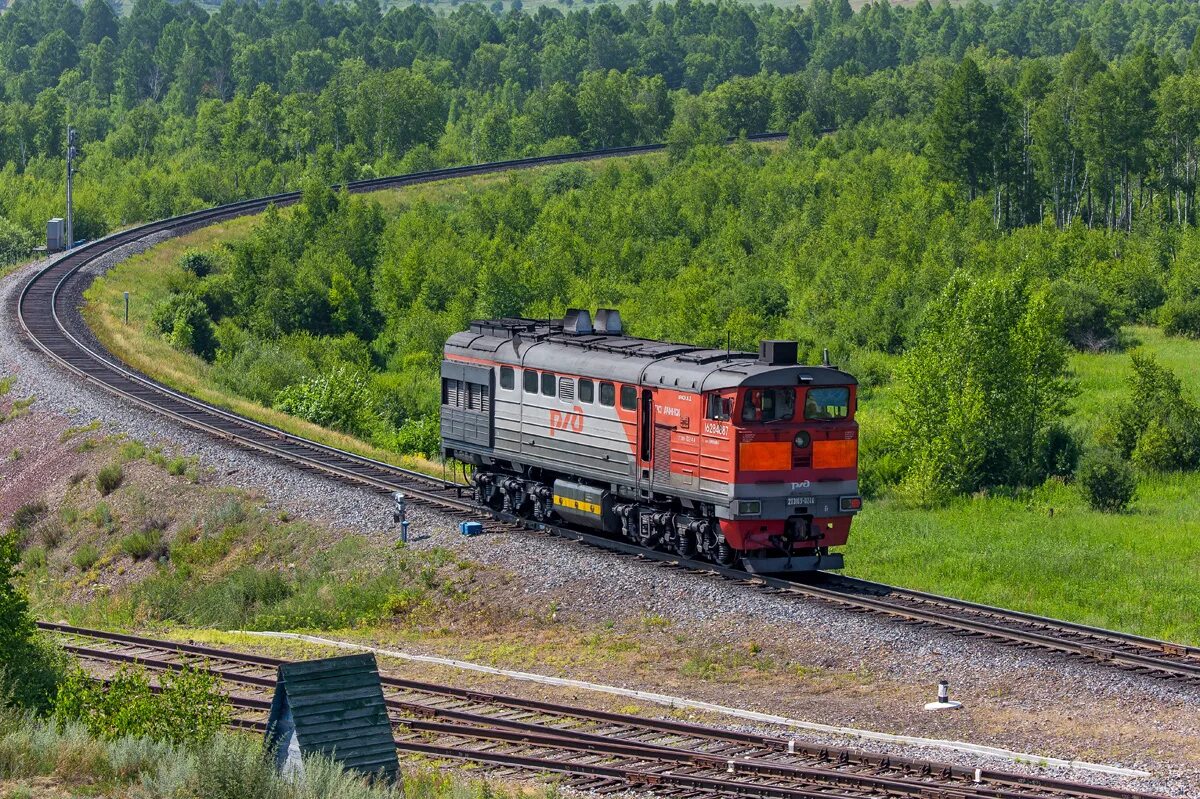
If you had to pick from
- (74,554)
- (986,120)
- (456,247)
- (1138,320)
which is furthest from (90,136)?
(74,554)

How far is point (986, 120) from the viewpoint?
90312 mm

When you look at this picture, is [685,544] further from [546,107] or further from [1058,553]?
[546,107]

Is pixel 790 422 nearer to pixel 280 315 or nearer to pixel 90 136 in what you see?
pixel 280 315

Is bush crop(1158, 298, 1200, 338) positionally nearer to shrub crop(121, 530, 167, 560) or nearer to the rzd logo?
the rzd logo

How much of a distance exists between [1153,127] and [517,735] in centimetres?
7683

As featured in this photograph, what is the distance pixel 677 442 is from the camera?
97.3 ft

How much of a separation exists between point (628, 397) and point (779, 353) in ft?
11.0

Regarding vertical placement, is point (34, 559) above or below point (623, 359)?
below

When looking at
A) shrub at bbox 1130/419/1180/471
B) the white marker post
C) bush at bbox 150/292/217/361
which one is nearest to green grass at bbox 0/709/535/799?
the white marker post

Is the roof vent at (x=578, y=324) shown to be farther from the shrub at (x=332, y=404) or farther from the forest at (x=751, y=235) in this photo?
the shrub at (x=332, y=404)

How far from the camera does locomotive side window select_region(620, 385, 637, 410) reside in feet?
101

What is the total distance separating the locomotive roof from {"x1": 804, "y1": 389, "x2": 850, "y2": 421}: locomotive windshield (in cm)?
19

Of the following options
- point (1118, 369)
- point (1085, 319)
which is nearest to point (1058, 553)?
point (1118, 369)

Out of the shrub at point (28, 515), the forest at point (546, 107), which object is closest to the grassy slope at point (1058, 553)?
the shrub at point (28, 515)
